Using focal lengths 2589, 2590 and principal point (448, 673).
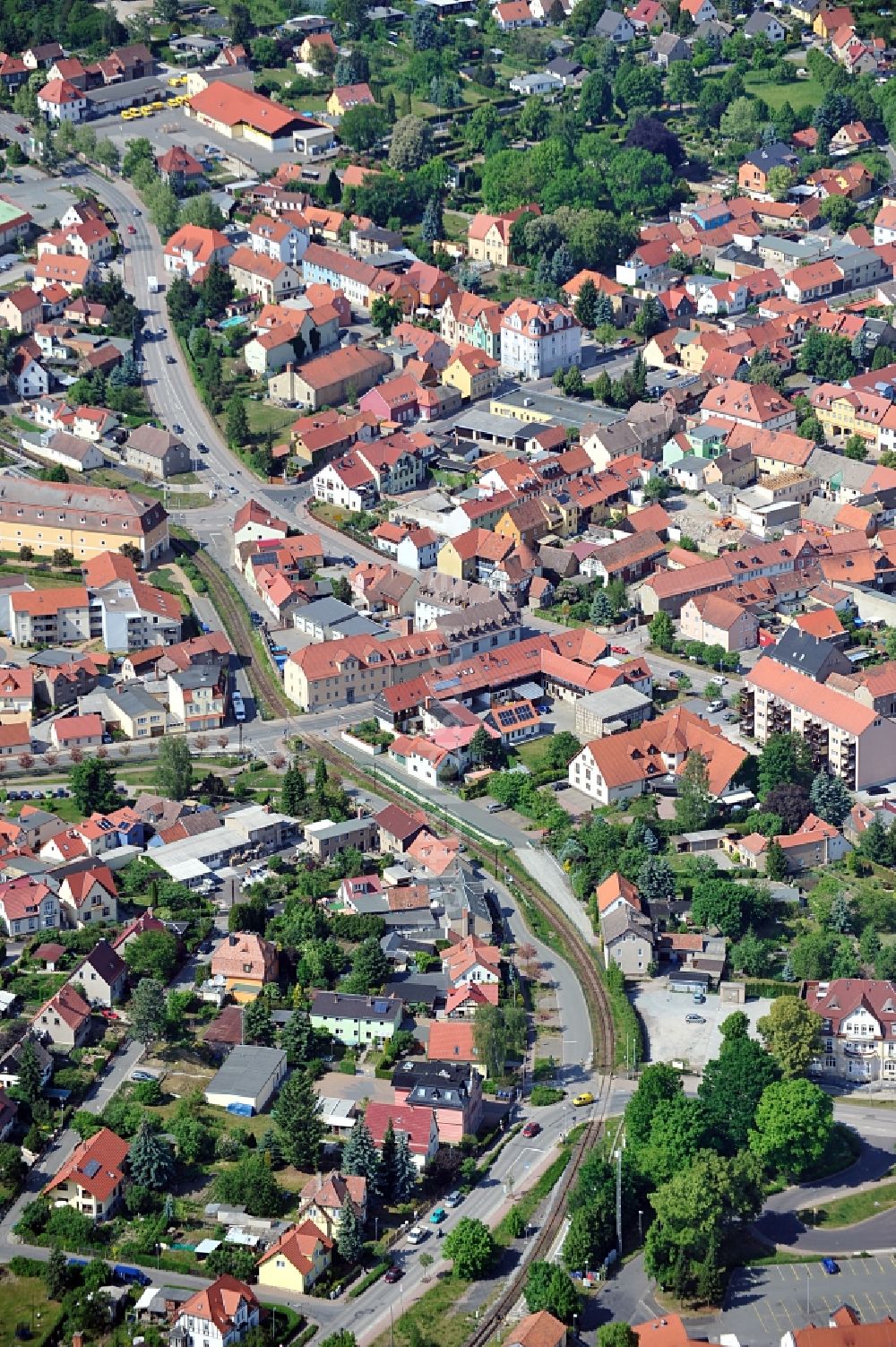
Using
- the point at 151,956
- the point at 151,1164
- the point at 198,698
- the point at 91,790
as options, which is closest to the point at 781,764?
the point at 198,698

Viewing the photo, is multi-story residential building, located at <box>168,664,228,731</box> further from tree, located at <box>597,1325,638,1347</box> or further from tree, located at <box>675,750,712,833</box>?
tree, located at <box>597,1325,638,1347</box>

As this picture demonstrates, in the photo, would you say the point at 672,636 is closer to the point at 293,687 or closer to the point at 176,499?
the point at 293,687

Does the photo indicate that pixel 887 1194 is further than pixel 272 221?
No

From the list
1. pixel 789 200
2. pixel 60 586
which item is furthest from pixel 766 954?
pixel 789 200

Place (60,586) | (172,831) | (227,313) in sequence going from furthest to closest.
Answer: (227,313), (60,586), (172,831)

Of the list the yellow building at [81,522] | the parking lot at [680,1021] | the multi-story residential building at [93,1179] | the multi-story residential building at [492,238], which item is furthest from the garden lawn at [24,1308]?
the multi-story residential building at [492,238]
